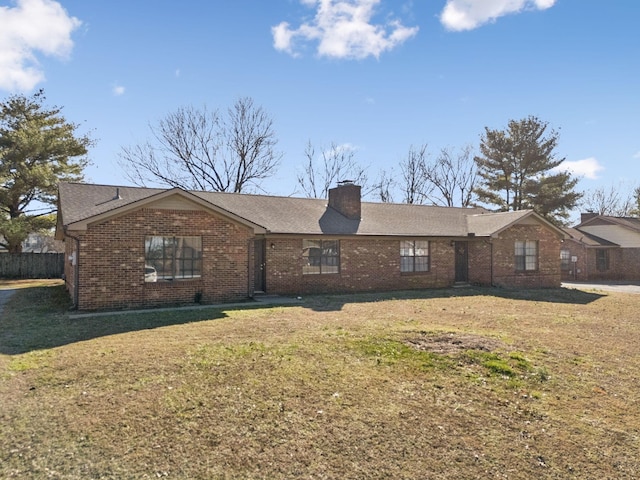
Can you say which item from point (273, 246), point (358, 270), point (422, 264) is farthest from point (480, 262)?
point (273, 246)

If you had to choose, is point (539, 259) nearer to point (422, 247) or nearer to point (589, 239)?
point (422, 247)

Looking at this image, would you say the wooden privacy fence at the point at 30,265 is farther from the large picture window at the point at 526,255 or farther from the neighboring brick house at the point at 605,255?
the neighboring brick house at the point at 605,255

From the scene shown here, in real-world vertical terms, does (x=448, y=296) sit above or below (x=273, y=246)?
below

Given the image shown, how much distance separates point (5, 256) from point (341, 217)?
18.9 m

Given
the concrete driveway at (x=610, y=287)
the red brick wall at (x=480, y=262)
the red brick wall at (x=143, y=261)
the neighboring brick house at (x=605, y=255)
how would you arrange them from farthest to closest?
1. the neighboring brick house at (x=605, y=255)
2. the concrete driveway at (x=610, y=287)
3. the red brick wall at (x=480, y=262)
4. the red brick wall at (x=143, y=261)

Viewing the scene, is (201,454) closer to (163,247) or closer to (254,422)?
(254,422)

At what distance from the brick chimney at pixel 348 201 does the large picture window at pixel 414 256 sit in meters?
2.45

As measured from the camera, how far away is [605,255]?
96.1ft

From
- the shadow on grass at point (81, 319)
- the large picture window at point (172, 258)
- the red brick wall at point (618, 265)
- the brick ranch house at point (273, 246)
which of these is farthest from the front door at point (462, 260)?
the red brick wall at point (618, 265)

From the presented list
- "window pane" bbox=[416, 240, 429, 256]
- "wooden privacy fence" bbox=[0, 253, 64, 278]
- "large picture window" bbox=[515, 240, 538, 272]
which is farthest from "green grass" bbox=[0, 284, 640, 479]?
"wooden privacy fence" bbox=[0, 253, 64, 278]

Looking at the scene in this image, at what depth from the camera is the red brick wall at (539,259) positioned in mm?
19875

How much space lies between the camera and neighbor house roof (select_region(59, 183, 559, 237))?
43.8 feet

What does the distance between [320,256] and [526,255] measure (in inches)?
407

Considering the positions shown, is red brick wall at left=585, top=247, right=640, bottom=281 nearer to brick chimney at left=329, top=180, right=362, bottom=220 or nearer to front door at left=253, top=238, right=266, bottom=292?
brick chimney at left=329, top=180, right=362, bottom=220
